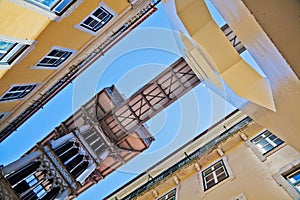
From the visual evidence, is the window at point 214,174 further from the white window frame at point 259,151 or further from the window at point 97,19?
the window at point 97,19

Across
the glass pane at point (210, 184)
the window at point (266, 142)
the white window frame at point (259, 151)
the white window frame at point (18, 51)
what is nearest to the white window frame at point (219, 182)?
the glass pane at point (210, 184)

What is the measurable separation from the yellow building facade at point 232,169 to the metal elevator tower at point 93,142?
290 cm

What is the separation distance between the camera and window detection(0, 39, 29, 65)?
9.27m

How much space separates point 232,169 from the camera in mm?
9594

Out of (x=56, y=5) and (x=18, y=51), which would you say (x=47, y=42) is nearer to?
(x=18, y=51)

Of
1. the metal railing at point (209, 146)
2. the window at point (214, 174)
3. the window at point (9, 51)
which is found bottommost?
the window at point (214, 174)

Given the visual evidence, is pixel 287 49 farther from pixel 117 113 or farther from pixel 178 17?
pixel 117 113

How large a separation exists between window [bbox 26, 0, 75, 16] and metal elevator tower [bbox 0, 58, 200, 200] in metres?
6.05

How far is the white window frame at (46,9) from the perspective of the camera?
8.24 meters

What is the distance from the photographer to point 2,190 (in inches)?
396

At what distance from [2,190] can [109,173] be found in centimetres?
1000

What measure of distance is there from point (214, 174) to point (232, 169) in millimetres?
988

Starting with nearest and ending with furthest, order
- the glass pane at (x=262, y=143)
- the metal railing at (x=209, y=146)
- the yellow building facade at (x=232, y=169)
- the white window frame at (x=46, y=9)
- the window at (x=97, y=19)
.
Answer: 1. the yellow building facade at (x=232, y=169)
2. the white window frame at (x=46, y=9)
3. the glass pane at (x=262, y=143)
4. the window at (x=97, y=19)
5. the metal railing at (x=209, y=146)

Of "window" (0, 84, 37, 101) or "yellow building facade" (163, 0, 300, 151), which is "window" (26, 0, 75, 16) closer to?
"window" (0, 84, 37, 101)
